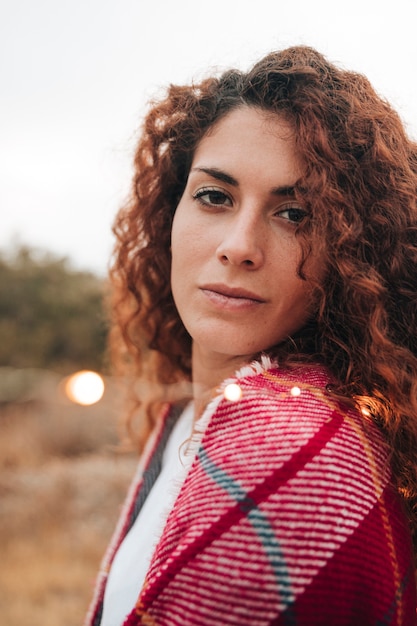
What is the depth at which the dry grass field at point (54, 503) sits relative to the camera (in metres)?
3.10

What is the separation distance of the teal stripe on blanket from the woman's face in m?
0.47

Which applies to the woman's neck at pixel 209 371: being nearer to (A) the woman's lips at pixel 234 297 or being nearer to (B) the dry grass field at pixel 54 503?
(A) the woman's lips at pixel 234 297

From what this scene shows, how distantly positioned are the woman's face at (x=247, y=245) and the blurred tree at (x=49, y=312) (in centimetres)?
731

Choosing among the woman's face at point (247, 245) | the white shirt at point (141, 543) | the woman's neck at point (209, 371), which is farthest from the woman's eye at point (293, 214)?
the white shirt at point (141, 543)

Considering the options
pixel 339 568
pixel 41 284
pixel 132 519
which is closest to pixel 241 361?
pixel 132 519

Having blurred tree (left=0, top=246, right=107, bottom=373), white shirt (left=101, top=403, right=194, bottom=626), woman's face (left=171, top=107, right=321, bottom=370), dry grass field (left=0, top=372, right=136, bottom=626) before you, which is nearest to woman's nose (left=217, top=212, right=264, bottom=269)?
woman's face (left=171, top=107, right=321, bottom=370)

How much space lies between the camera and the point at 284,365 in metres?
1.22

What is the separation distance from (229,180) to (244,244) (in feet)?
0.65

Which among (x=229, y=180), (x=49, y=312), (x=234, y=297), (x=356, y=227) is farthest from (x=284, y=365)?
(x=49, y=312)

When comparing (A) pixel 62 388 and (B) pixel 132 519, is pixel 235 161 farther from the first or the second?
(B) pixel 132 519

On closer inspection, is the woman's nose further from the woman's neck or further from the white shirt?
the white shirt

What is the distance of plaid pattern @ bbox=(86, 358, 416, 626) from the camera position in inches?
31.5

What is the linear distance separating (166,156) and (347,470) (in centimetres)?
125

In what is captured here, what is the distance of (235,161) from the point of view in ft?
4.31
